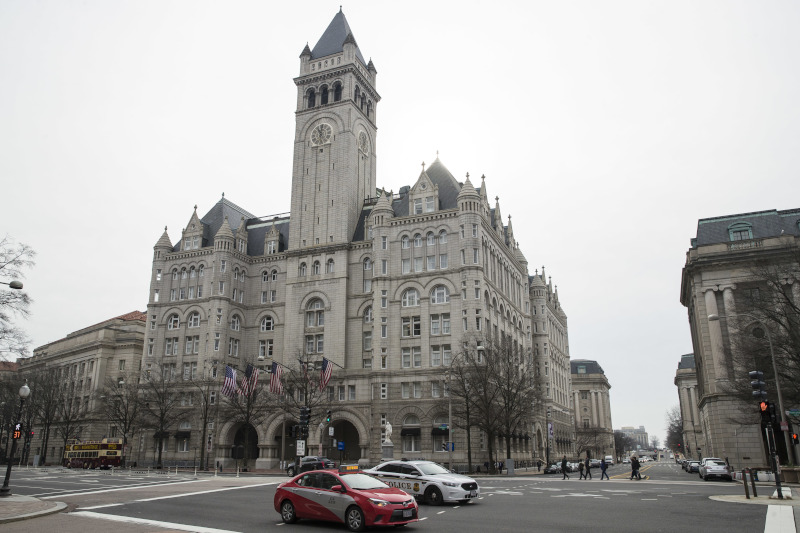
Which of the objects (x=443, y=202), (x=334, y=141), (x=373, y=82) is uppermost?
(x=373, y=82)

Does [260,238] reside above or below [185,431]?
above

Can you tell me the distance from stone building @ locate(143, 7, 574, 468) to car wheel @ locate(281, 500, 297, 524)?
137 feet

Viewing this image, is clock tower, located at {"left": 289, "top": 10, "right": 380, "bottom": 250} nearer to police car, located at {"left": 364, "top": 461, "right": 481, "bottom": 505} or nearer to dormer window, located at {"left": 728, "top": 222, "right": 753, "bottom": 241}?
dormer window, located at {"left": 728, "top": 222, "right": 753, "bottom": 241}

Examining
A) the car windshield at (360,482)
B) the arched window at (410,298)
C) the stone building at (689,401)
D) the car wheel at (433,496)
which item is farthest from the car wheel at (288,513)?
the stone building at (689,401)

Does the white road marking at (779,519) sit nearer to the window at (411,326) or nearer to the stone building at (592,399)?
the window at (411,326)

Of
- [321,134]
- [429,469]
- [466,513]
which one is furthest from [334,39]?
[466,513]

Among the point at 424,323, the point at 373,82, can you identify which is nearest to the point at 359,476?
the point at 424,323

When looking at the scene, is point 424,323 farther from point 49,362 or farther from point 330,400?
point 49,362

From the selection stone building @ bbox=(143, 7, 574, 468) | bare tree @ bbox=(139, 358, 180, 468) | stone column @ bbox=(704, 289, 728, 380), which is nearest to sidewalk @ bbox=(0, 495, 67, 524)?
stone building @ bbox=(143, 7, 574, 468)

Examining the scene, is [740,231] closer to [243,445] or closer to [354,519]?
[354,519]

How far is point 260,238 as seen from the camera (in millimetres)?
86312

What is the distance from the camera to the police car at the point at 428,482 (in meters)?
23.0

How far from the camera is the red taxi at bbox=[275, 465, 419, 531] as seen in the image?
16328 millimetres

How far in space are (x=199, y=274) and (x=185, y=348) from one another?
976cm
